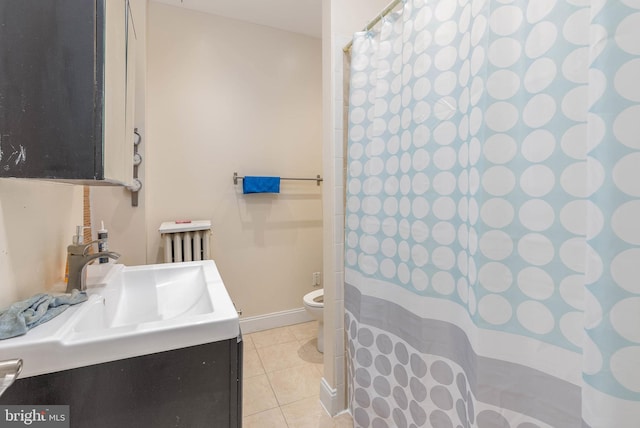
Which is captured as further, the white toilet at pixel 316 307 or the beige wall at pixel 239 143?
the beige wall at pixel 239 143

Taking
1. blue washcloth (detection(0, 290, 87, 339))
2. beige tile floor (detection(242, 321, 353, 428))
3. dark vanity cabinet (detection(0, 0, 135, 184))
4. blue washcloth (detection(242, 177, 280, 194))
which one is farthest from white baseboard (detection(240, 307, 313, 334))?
dark vanity cabinet (detection(0, 0, 135, 184))

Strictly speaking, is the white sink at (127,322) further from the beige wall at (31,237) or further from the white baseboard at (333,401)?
the white baseboard at (333,401)

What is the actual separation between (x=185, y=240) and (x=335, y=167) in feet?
4.09

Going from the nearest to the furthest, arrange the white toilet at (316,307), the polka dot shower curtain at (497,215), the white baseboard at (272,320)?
the polka dot shower curtain at (497,215) → the white toilet at (316,307) → the white baseboard at (272,320)

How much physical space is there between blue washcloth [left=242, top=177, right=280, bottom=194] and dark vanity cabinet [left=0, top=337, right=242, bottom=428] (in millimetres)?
1599

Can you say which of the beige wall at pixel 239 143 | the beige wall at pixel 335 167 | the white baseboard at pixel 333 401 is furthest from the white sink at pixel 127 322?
the beige wall at pixel 239 143

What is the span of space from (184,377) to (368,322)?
757mm

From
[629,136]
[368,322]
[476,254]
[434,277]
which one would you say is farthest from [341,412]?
[629,136]

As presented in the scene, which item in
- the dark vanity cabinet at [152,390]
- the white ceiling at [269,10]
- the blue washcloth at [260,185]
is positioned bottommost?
the dark vanity cabinet at [152,390]

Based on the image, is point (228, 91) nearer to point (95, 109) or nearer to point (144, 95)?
point (144, 95)

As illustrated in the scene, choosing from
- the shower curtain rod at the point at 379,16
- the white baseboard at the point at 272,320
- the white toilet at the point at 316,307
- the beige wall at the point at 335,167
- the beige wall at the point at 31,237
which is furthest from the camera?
the white baseboard at the point at 272,320

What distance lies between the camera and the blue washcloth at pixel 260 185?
7.39 feet

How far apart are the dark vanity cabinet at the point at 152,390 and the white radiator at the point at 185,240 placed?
1.42 meters

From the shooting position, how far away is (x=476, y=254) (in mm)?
752
